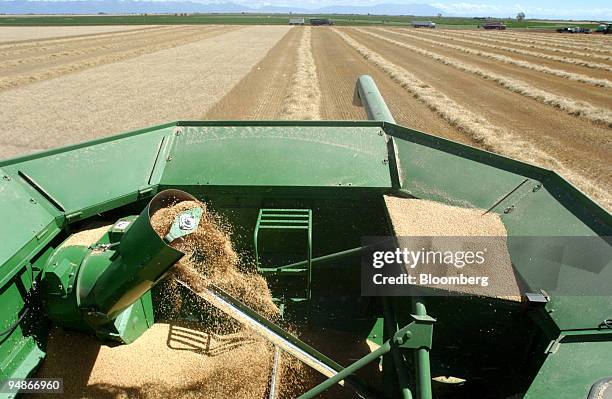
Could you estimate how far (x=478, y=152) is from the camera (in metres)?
4.41

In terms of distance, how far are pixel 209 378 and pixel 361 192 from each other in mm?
2404

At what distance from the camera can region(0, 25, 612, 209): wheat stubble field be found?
44.0ft

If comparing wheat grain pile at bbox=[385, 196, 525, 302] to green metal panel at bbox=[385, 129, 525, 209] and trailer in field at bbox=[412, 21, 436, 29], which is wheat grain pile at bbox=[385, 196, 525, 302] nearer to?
green metal panel at bbox=[385, 129, 525, 209]

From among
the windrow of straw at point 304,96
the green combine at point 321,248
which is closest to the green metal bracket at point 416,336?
the green combine at point 321,248

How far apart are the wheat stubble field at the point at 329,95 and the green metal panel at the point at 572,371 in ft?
26.4

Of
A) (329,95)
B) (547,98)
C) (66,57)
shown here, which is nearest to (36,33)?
(66,57)

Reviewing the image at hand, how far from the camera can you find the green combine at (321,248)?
113 inches

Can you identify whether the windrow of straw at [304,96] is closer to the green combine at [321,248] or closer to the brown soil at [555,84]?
the green combine at [321,248]

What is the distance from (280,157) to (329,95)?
15.1 m

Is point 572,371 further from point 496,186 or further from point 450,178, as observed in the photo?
point 450,178

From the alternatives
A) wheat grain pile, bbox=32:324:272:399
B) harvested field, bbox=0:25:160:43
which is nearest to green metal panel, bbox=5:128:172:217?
wheat grain pile, bbox=32:324:272:399

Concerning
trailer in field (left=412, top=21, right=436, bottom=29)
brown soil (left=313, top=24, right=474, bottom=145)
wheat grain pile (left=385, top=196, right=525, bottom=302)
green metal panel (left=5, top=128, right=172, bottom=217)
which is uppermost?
trailer in field (left=412, top=21, right=436, bottom=29)

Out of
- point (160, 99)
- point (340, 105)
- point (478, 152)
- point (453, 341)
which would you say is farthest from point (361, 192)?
point (160, 99)

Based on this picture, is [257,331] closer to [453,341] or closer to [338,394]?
[338,394]
